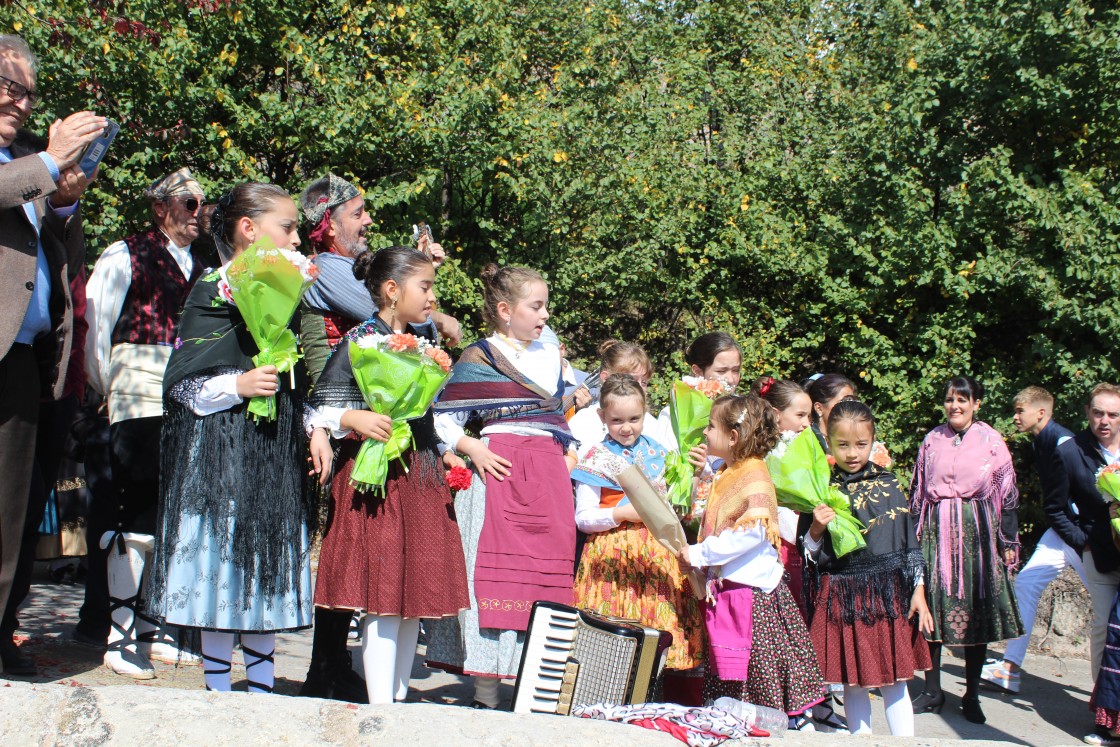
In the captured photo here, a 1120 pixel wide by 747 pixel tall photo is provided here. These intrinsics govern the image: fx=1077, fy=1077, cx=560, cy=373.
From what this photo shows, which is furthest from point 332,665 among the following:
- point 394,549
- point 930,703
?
point 930,703

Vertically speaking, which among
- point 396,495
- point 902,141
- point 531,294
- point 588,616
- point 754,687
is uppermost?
point 902,141

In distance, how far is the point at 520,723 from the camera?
304 centimetres

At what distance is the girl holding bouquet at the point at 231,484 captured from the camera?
3.67m

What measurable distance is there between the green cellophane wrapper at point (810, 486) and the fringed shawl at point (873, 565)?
16 cm

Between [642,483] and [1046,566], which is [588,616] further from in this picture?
[1046,566]

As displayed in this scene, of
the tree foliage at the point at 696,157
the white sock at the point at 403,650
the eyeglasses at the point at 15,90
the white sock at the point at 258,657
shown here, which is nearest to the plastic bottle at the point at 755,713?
the white sock at the point at 403,650

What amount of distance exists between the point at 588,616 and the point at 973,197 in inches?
291

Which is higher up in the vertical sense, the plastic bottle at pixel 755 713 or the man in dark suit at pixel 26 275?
the man in dark suit at pixel 26 275

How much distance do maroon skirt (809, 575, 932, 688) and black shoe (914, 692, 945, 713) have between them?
1.26 m

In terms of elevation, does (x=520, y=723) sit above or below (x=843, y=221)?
below

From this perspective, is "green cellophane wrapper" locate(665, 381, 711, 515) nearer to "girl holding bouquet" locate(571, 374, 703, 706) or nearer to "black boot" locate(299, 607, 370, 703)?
"girl holding bouquet" locate(571, 374, 703, 706)

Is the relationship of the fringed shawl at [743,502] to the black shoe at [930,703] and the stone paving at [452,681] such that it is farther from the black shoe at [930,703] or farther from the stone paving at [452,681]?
the black shoe at [930,703]

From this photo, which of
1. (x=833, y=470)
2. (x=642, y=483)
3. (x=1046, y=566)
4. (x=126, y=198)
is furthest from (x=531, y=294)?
(x=126, y=198)

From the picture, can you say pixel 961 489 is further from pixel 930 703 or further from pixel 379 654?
pixel 379 654
